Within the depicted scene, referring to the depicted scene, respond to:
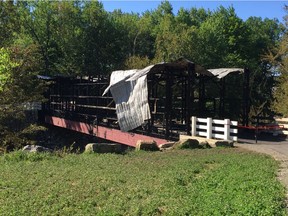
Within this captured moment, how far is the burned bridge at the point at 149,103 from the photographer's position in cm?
1819

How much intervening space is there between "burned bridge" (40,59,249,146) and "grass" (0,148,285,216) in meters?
6.34

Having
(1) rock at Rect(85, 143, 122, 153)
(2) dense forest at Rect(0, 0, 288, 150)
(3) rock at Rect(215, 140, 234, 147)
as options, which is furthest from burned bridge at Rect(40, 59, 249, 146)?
(2) dense forest at Rect(0, 0, 288, 150)

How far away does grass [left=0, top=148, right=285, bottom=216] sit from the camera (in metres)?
6.52

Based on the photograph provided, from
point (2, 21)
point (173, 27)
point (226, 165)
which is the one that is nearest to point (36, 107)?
point (2, 21)

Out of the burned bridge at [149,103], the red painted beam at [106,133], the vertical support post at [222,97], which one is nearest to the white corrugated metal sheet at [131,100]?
the burned bridge at [149,103]

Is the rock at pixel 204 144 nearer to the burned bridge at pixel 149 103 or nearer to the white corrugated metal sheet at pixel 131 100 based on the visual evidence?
the burned bridge at pixel 149 103

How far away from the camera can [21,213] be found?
667 cm

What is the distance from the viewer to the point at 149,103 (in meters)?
18.5

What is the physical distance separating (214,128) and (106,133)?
332 inches

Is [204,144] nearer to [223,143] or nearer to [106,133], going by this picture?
[223,143]

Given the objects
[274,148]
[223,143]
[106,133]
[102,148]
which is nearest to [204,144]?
[223,143]

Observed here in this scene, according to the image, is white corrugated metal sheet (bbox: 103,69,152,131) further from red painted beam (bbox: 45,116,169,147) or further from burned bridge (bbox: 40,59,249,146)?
red painted beam (bbox: 45,116,169,147)

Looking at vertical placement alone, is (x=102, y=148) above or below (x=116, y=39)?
below

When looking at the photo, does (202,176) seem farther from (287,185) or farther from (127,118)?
(127,118)
